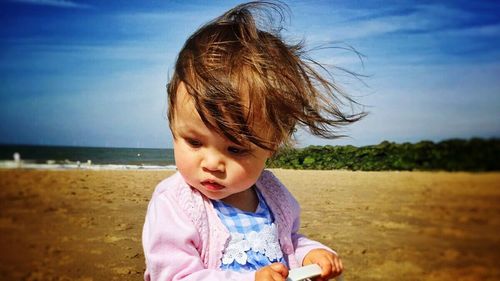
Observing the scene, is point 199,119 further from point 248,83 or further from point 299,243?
point 299,243

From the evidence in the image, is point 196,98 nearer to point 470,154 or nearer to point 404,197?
point 470,154

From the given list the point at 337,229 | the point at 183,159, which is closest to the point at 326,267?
the point at 183,159

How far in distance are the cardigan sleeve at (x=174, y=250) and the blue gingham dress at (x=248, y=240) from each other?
0.07 meters

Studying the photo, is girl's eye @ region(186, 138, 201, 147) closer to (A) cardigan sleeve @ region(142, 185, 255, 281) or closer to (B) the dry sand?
(A) cardigan sleeve @ region(142, 185, 255, 281)

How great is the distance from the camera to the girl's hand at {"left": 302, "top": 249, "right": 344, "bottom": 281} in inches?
37.8

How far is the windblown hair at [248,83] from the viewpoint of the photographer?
0.93 metres

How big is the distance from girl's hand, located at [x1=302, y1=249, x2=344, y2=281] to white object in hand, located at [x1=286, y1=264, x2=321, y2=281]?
6 centimetres

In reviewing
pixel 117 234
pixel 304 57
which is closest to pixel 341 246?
pixel 117 234

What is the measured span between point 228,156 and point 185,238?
0.17 meters

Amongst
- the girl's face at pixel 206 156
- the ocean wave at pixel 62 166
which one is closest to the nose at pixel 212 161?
the girl's face at pixel 206 156

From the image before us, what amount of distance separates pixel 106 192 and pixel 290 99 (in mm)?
2842

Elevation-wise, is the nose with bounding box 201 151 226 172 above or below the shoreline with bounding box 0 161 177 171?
above

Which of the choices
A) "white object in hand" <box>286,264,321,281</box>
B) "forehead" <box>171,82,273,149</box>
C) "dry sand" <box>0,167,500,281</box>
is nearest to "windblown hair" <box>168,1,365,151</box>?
"forehead" <box>171,82,273,149</box>

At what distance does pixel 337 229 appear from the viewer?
273 cm
